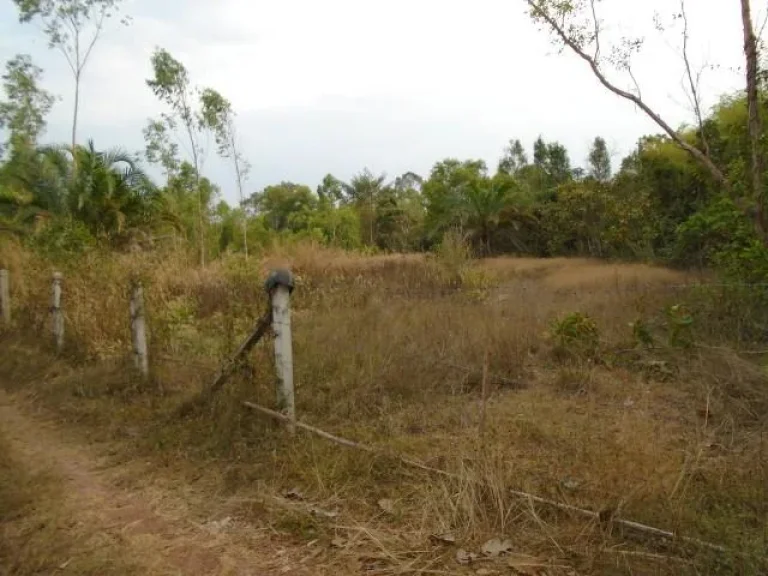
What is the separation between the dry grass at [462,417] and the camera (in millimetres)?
3150

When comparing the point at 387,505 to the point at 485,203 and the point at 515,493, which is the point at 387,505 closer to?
the point at 515,493

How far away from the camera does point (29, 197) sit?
16.0m

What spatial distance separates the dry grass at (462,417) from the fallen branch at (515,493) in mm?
46

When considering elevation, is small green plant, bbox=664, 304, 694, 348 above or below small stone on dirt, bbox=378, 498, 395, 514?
above

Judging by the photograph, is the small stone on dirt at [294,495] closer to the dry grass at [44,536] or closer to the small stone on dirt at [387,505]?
the small stone on dirt at [387,505]

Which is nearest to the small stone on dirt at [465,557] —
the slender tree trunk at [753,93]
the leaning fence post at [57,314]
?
the slender tree trunk at [753,93]

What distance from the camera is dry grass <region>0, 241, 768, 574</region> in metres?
3.15

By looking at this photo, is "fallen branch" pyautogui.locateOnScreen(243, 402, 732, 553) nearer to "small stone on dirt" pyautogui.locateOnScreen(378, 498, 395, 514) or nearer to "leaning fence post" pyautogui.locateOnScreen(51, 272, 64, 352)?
"small stone on dirt" pyautogui.locateOnScreen(378, 498, 395, 514)

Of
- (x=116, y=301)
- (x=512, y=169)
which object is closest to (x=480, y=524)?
(x=116, y=301)

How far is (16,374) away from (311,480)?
5449mm

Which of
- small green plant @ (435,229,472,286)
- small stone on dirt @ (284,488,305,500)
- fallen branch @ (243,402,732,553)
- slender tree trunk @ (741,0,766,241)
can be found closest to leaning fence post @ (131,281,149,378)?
fallen branch @ (243,402,732,553)

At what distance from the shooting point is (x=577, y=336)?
668cm

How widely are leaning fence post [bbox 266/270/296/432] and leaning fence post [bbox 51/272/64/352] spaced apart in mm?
4806

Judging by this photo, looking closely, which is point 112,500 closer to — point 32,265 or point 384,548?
point 384,548
